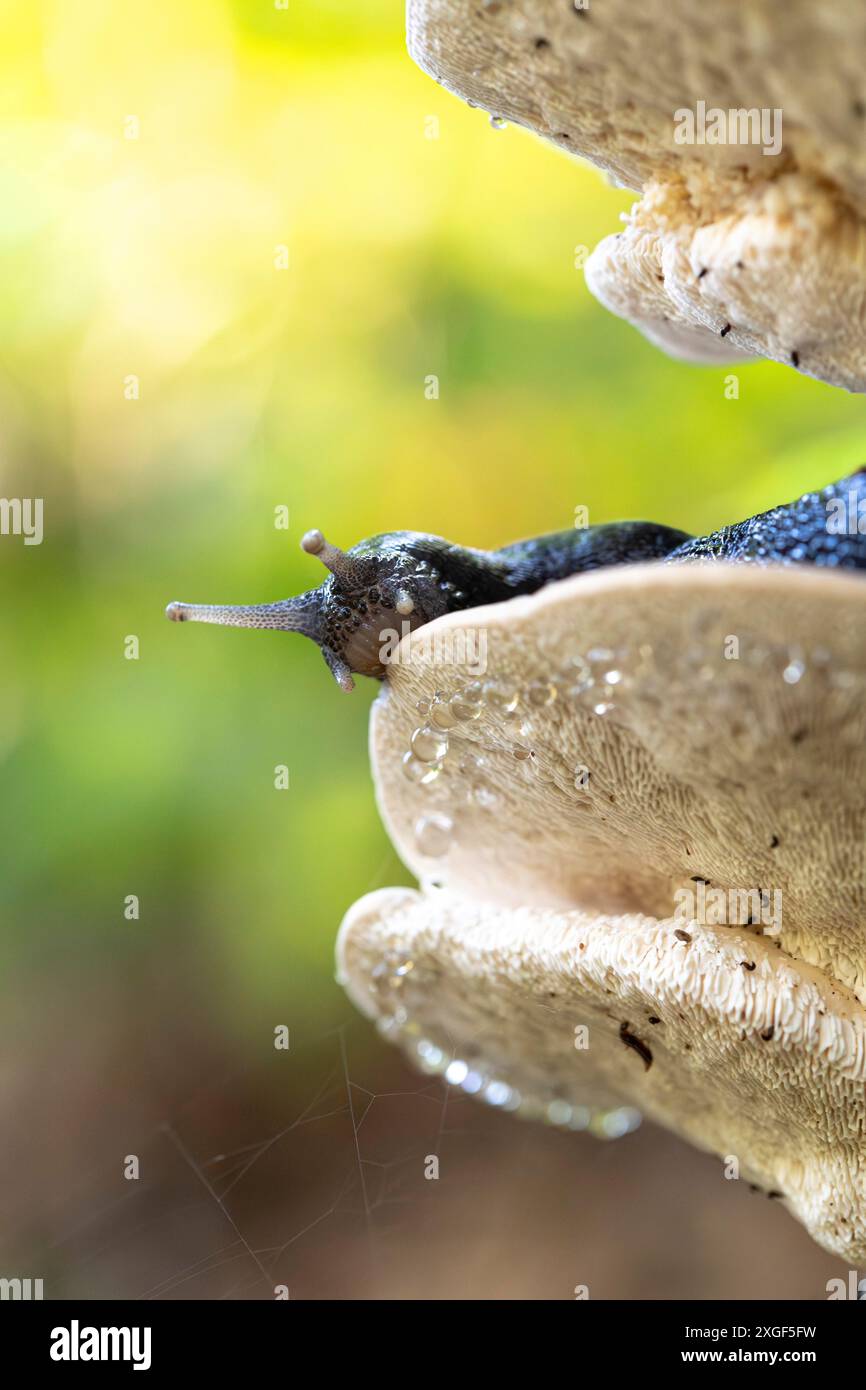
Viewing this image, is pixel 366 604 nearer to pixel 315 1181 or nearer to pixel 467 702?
pixel 467 702

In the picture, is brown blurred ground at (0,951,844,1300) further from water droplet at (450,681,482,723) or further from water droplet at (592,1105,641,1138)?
Answer: water droplet at (450,681,482,723)

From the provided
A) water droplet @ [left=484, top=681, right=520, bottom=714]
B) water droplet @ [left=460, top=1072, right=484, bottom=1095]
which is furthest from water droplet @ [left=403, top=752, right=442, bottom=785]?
water droplet @ [left=460, top=1072, right=484, bottom=1095]

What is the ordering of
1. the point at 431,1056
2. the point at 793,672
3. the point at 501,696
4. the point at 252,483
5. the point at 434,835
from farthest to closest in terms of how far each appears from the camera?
the point at 252,483
the point at 431,1056
the point at 434,835
the point at 501,696
the point at 793,672

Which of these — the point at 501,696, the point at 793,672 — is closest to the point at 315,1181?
the point at 501,696

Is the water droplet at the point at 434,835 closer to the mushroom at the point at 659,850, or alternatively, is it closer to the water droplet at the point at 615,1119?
the mushroom at the point at 659,850

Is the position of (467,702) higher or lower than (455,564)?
lower

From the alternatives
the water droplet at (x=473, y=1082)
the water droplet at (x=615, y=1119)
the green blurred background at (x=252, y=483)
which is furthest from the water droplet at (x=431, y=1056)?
the green blurred background at (x=252, y=483)

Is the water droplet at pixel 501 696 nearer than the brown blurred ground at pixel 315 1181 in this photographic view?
Yes
